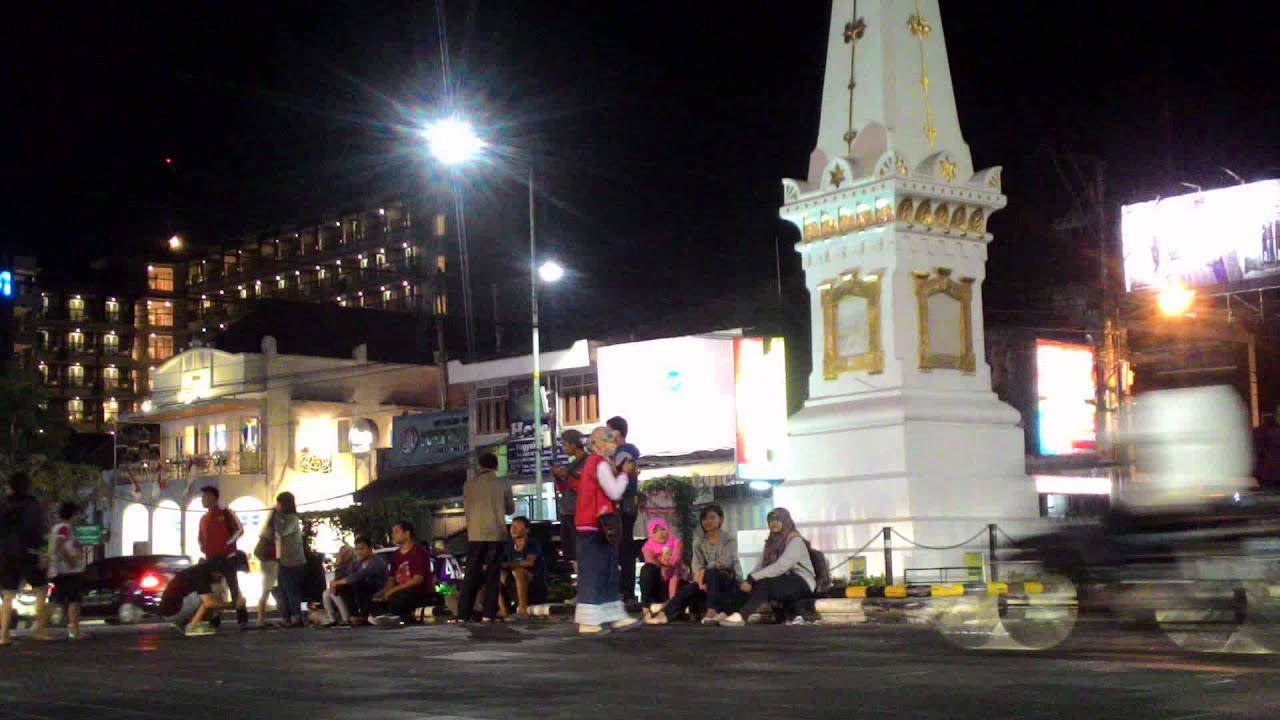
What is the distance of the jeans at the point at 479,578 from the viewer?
15195mm

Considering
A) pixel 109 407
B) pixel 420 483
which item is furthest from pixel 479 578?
pixel 109 407

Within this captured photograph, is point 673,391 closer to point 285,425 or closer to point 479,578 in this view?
point 285,425

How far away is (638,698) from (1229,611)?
17.5ft

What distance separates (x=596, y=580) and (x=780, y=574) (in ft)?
8.66

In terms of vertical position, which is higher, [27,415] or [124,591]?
[27,415]

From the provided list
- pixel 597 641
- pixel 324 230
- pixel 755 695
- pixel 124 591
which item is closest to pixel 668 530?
pixel 597 641

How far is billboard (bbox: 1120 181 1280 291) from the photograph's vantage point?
137 ft

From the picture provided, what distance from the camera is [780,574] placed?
14.1m

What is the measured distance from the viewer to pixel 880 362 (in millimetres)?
20875

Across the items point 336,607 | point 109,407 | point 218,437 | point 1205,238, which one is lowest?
point 336,607

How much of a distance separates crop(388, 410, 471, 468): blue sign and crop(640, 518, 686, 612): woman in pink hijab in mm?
34678

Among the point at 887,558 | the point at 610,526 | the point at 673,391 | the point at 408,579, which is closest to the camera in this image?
the point at 610,526

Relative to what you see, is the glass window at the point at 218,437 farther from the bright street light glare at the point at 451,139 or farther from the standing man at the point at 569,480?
the standing man at the point at 569,480

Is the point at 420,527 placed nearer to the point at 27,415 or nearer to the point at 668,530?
the point at 27,415
